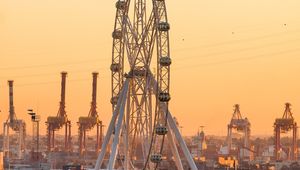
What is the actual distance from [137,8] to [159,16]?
116 inches


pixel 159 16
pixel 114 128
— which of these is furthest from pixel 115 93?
pixel 159 16

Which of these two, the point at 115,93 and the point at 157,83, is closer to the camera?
the point at 157,83

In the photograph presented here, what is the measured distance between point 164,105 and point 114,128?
6480 millimetres

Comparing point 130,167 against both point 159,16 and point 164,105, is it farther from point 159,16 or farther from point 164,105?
point 159,16

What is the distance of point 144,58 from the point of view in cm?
9838

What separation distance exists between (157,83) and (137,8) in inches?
281

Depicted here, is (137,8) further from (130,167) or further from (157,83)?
(130,167)

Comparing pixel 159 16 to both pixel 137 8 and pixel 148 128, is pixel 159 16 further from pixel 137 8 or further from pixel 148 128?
pixel 148 128

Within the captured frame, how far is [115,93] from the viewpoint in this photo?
103625 mm

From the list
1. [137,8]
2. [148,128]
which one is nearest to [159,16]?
[137,8]

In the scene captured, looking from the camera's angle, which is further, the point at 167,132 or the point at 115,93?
the point at 115,93

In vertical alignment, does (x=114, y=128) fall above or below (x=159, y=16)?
below

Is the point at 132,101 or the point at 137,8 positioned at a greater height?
the point at 137,8

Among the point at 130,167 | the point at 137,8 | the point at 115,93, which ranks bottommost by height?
the point at 130,167
